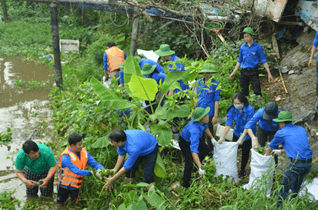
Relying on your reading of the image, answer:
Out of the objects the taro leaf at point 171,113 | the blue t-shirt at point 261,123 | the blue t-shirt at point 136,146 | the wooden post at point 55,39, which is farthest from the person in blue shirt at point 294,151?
the wooden post at point 55,39

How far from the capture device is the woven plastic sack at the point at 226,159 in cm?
413

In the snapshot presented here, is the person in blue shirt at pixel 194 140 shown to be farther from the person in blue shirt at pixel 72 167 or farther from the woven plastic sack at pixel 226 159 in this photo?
the person in blue shirt at pixel 72 167

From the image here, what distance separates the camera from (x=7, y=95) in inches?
331

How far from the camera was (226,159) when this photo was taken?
416 centimetres

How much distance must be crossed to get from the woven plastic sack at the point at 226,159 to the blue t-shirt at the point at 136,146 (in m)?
0.99

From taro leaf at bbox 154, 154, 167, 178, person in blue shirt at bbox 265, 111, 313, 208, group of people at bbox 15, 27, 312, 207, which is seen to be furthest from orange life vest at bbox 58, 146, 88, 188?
person in blue shirt at bbox 265, 111, 313, 208

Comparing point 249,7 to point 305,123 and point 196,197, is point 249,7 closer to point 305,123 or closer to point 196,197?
point 305,123

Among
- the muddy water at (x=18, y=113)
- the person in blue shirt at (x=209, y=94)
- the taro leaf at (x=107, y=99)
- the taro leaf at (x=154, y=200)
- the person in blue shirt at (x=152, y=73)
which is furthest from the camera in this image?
the person in blue shirt at (x=152, y=73)

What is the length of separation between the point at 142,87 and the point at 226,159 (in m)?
1.68

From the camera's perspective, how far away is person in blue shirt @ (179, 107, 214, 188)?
3947mm

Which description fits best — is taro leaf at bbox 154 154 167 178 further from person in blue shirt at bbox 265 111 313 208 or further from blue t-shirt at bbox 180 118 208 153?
person in blue shirt at bbox 265 111 313 208

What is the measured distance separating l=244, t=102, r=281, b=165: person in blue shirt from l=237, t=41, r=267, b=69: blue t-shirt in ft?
5.58

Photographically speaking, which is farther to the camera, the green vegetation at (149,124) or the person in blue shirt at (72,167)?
the person in blue shirt at (72,167)

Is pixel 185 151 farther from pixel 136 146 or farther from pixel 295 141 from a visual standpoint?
pixel 295 141
